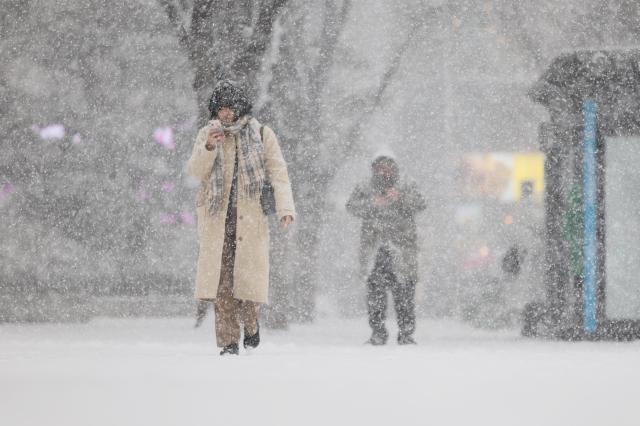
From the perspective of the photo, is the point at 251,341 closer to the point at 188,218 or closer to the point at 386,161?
the point at 386,161

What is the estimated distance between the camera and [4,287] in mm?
19047

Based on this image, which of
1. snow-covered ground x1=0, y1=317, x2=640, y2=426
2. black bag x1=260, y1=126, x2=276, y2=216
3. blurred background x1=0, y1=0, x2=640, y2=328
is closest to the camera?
snow-covered ground x1=0, y1=317, x2=640, y2=426

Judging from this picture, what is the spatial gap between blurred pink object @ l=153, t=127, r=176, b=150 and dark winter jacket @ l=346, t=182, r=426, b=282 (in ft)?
38.9

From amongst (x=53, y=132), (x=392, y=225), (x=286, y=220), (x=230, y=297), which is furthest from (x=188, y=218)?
(x=286, y=220)

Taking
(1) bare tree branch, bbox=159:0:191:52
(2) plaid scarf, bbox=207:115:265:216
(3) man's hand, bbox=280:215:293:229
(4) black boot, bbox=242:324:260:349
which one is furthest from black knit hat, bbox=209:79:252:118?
(1) bare tree branch, bbox=159:0:191:52

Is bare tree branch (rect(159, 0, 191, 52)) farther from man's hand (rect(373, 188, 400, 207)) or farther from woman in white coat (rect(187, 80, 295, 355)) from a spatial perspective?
woman in white coat (rect(187, 80, 295, 355))

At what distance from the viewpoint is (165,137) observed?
22156 millimetres

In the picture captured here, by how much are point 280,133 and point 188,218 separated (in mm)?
8576

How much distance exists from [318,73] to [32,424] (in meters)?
12.3

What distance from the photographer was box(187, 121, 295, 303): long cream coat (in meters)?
7.57

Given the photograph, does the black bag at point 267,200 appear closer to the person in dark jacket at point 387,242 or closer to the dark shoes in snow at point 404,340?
the person in dark jacket at point 387,242

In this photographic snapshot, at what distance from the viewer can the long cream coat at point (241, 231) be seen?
757 centimetres

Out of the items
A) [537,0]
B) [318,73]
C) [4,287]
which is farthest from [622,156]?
[4,287]

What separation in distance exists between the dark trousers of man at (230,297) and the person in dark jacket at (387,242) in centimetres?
263
